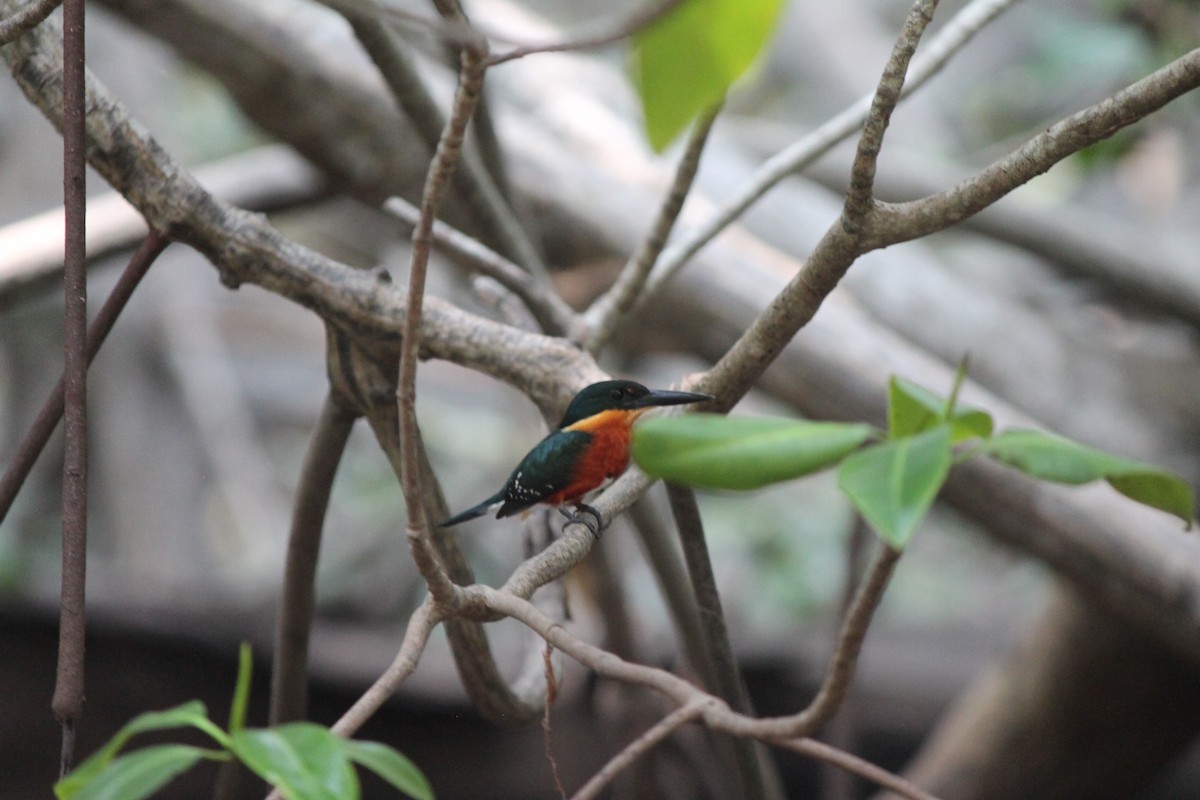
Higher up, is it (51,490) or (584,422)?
(51,490)

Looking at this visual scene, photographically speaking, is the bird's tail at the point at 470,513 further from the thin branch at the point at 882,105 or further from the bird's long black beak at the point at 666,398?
the thin branch at the point at 882,105

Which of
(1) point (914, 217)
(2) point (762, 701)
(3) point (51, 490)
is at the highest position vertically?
(3) point (51, 490)

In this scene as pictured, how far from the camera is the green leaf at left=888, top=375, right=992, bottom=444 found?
47 cm

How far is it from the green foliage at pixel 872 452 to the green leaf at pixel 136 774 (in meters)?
0.22

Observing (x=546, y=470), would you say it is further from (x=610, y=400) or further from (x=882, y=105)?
(x=882, y=105)

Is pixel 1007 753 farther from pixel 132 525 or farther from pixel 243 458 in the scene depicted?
pixel 132 525

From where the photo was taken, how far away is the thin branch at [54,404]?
917 mm

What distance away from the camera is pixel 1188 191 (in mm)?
4445

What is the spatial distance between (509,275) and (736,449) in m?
0.92

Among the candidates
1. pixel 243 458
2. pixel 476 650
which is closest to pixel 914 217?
pixel 476 650

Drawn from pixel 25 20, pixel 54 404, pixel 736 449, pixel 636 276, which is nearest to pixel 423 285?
pixel 736 449

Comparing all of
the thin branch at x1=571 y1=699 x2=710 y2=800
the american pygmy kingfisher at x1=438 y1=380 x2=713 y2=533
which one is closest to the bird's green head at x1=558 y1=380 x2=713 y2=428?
the american pygmy kingfisher at x1=438 y1=380 x2=713 y2=533

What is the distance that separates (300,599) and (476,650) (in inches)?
12.0

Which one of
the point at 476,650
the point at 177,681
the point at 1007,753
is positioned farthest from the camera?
the point at 1007,753
